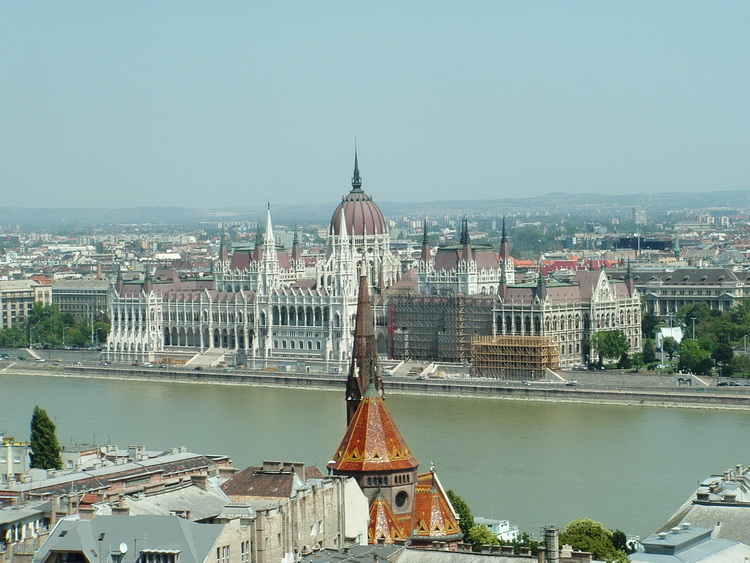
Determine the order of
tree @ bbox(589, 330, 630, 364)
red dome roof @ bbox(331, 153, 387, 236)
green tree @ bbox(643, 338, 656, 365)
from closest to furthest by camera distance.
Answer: tree @ bbox(589, 330, 630, 364), green tree @ bbox(643, 338, 656, 365), red dome roof @ bbox(331, 153, 387, 236)

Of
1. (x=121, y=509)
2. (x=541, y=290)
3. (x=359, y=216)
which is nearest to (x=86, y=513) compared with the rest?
(x=121, y=509)

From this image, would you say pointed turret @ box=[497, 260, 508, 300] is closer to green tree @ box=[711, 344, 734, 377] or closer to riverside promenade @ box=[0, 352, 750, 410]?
riverside promenade @ box=[0, 352, 750, 410]

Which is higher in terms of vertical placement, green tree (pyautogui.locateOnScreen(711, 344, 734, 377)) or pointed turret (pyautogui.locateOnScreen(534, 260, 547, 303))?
pointed turret (pyautogui.locateOnScreen(534, 260, 547, 303))

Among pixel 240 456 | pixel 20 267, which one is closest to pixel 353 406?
pixel 240 456

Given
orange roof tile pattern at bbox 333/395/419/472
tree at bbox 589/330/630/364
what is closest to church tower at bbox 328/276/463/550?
orange roof tile pattern at bbox 333/395/419/472

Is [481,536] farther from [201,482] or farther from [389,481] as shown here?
[201,482]

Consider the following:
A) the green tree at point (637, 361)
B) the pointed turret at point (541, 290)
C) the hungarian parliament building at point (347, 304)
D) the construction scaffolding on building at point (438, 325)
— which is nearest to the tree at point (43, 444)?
the hungarian parliament building at point (347, 304)

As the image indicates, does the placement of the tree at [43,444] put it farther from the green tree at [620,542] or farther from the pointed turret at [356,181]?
the pointed turret at [356,181]

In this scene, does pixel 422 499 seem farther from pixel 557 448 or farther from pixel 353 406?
pixel 557 448
